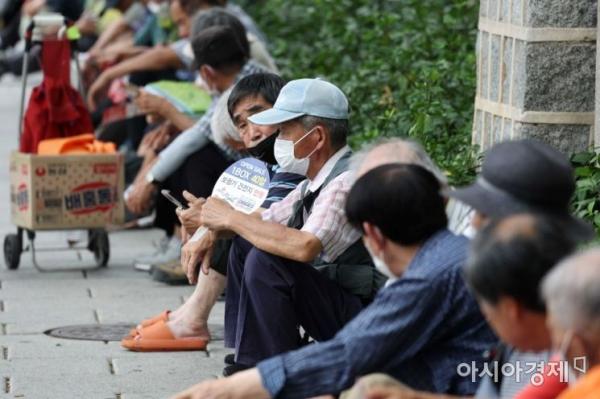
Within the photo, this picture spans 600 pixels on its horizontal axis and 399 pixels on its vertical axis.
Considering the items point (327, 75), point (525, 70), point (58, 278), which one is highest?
point (525, 70)

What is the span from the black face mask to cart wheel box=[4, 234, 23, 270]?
2.88 metres

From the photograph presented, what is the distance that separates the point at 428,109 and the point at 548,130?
1.26m

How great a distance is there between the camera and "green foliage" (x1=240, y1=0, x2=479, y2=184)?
6.93m

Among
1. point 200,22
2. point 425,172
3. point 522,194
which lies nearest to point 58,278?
point 200,22

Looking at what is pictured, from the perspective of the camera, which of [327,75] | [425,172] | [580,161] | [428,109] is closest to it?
[425,172]

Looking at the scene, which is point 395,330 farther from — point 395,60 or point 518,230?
point 395,60

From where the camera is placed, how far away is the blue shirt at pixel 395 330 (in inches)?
144

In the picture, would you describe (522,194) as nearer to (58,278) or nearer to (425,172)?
(425,172)

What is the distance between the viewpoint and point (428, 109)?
Result: 23.0 feet

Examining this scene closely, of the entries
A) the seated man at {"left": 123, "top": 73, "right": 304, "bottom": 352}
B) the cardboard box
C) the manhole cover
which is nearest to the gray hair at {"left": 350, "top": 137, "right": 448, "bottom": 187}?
the seated man at {"left": 123, "top": 73, "right": 304, "bottom": 352}

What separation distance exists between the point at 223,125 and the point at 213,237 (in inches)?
57.4

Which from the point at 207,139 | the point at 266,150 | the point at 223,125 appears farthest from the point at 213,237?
the point at 207,139

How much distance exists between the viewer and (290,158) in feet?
17.1

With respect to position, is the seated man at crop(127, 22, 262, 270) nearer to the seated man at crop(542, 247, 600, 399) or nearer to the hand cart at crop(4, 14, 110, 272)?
the hand cart at crop(4, 14, 110, 272)
